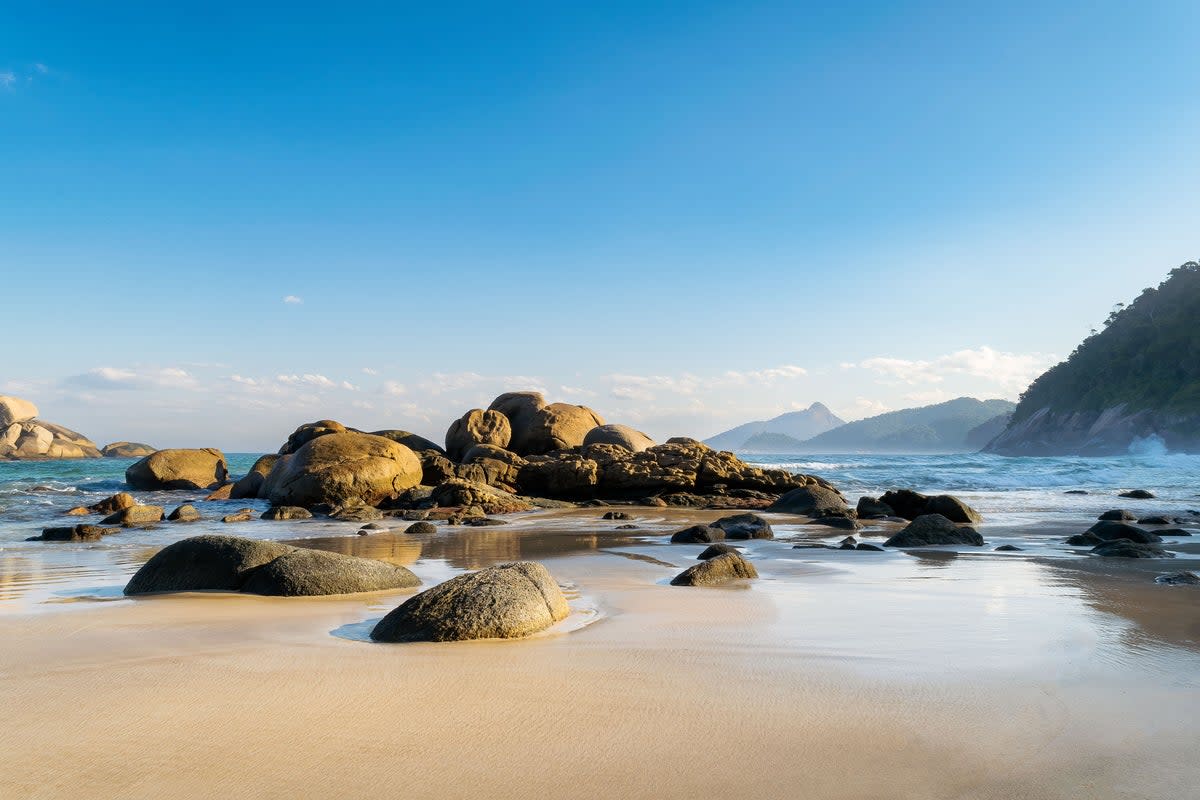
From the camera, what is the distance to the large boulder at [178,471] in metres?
24.9

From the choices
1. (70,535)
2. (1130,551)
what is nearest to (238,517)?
(70,535)

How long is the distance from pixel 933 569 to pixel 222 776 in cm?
622

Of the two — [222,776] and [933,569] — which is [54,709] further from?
[933,569]

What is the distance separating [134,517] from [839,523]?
39.5ft

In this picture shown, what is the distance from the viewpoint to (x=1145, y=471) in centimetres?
3553

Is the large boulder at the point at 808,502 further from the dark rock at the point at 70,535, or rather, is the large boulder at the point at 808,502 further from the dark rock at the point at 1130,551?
the dark rock at the point at 70,535

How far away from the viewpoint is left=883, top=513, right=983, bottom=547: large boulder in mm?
9109

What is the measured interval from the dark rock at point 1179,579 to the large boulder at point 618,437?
16239 millimetres

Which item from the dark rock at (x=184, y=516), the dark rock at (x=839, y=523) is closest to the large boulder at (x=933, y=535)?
the dark rock at (x=839, y=523)

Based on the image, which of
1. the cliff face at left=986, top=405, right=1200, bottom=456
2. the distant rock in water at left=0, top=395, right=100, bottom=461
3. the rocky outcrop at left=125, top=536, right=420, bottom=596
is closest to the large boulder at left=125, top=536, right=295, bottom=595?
the rocky outcrop at left=125, top=536, right=420, bottom=596

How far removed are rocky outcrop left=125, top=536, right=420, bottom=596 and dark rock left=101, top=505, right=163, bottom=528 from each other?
28.1 ft

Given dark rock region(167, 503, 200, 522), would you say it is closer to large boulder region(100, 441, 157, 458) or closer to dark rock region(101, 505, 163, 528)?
dark rock region(101, 505, 163, 528)

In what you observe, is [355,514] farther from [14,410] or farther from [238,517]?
[14,410]

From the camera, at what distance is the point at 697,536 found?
9.70 m
